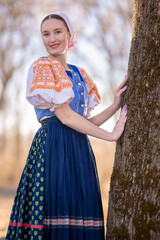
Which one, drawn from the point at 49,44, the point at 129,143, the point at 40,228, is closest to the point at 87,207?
the point at 40,228

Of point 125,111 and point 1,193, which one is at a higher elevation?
point 125,111

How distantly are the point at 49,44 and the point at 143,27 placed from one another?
2.21 ft

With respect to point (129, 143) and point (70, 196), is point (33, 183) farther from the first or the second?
point (129, 143)

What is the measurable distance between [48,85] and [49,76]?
7 cm

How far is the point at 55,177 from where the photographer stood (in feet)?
7.22

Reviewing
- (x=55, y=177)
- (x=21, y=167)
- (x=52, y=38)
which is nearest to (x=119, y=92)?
(x=52, y=38)

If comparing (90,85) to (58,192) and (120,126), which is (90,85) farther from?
(58,192)

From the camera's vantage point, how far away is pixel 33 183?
227 centimetres

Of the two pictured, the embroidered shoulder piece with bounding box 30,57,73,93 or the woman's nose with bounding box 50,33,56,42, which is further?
the woman's nose with bounding box 50,33,56,42

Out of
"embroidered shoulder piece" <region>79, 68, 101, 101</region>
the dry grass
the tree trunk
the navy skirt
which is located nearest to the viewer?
the tree trunk

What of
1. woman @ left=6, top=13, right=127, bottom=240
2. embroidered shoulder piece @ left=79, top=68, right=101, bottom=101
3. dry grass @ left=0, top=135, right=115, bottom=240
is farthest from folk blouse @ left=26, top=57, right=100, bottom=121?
dry grass @ left=0, top=135, right=115, bottom=240

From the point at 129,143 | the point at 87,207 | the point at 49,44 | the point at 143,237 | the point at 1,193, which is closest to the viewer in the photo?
the point at 143,237

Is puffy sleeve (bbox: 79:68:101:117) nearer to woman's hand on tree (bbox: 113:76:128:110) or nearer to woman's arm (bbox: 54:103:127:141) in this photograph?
woman's hand on tree (bbox: 113:76:128:110)

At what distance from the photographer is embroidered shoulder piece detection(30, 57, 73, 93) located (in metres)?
2.20
